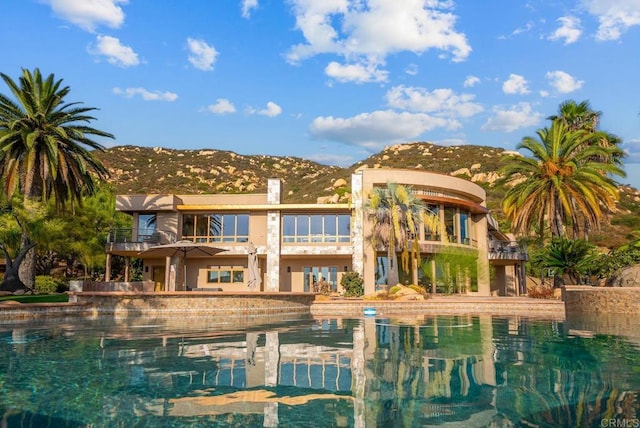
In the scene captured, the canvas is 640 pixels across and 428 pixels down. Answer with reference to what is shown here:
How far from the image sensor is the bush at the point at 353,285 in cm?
2595

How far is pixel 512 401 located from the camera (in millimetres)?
6293

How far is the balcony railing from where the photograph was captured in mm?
29531

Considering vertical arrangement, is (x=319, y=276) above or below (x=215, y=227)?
below

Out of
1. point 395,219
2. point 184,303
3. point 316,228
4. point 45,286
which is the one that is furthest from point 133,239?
point 395,219

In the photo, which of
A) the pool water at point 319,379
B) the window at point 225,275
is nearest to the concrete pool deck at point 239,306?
the pool water at point 319,379

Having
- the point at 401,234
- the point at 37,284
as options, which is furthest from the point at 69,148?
the point at 401,234

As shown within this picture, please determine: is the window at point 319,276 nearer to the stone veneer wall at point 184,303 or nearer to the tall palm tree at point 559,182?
the stone veneer wall at point 184,303

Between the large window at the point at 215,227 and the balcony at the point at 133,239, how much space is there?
124 cm

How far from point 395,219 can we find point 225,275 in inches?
461

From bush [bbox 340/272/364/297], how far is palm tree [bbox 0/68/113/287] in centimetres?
1484

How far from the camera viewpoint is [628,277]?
20953 millimetres

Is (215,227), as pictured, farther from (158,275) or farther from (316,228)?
(316,228)

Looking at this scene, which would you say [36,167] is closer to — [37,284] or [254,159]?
[37,284]

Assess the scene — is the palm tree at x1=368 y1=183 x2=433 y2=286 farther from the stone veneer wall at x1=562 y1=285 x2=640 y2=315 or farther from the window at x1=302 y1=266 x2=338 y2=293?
the stone veneer wall at x1=562 y1=285 x2=640 y2=315
